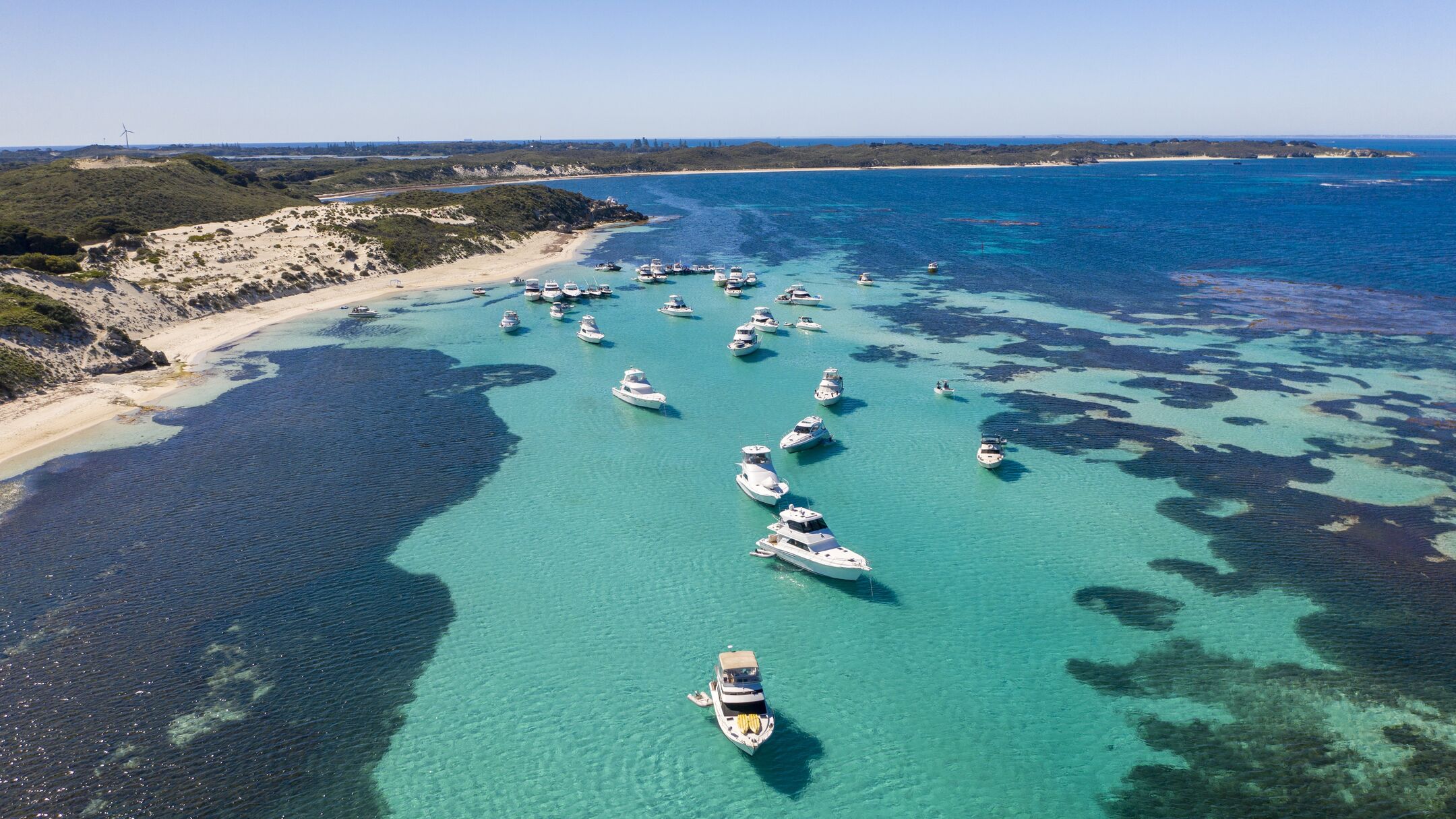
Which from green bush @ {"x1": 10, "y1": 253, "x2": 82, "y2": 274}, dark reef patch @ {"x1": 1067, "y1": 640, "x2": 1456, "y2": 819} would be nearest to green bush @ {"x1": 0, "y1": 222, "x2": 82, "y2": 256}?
green bush @ {"x1": 10, "y1": 253, "x2": 82, "y2": 274}

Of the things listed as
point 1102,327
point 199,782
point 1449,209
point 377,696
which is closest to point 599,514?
point 377,696

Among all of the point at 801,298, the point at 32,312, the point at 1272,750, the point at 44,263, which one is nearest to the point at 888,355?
the point at 801,298

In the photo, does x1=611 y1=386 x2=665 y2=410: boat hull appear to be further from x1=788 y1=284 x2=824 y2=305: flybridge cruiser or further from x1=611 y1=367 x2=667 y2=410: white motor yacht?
x1=788 y1=284 x2=824 y2=305: flybridge cruiser

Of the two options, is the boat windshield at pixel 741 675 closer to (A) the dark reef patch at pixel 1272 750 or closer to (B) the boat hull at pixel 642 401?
(A) the dark reef patch at pixel 1272 750

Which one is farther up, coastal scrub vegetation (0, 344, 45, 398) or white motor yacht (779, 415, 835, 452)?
coastal scrub vegetation (0, 344, 45, 398)

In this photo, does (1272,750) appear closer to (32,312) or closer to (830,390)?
(830,390)

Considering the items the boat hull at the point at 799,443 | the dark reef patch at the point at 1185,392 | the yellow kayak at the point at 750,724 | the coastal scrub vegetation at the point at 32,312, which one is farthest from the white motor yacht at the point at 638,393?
the coastal scrub vegetation at the point at 32,312
